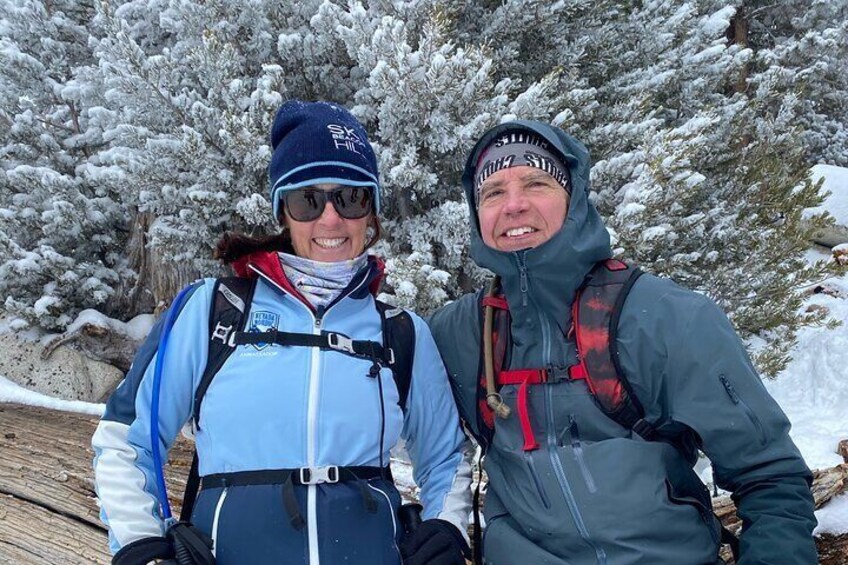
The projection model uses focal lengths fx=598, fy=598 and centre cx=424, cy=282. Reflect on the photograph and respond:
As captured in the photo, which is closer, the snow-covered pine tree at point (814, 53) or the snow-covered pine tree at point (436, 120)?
the snow-covered pine tree at point (436, 120)

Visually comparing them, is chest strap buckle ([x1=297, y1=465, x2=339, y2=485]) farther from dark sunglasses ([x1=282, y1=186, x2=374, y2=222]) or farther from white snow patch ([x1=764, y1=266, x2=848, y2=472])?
white snow patch ([x1=764, y1=266, x2=848, y2=472])

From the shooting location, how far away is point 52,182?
6.38 m

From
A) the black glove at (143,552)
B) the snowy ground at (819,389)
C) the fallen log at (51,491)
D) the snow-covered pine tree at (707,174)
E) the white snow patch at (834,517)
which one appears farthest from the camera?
the snowy ground at (819,389)

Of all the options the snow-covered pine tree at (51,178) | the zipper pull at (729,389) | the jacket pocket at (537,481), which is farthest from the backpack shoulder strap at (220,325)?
the snow-covered pine tree at (51,178)

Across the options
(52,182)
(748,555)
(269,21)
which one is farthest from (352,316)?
(52,182)

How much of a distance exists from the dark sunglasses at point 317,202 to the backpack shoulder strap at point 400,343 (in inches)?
17.9

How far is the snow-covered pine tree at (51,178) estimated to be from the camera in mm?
6367

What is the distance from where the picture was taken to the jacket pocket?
7.07ft

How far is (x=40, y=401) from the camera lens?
607 cm

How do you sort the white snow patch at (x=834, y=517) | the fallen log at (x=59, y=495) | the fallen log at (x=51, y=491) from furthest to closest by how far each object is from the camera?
the fallen log at (x=51, y=491), the fallen log at (x=59, y=495), the white snow patch at (x=834, y=517)

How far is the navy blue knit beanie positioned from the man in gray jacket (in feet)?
1.85

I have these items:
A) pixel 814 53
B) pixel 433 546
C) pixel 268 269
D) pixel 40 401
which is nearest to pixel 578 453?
pixel 433 546

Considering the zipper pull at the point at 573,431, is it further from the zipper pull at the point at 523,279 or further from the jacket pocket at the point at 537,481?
the zipper pull at the point at 523,279

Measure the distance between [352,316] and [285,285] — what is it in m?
0.30
